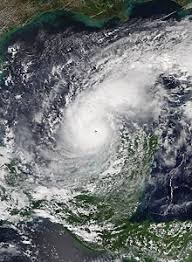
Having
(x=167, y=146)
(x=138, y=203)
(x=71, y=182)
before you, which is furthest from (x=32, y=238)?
(x=167, y=146)

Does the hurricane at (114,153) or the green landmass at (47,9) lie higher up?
the green landmass at (47,9)

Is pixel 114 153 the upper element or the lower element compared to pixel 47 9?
lower

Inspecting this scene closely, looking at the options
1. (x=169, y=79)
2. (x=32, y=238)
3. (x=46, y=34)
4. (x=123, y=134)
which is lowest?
(x=32, y=238)

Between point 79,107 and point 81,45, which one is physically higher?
point 81,45

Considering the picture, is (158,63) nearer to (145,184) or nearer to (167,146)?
(167,146)

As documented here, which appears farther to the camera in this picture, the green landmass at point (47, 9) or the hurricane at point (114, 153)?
the green landmass at point (47, 9)

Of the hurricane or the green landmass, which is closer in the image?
the hurricane

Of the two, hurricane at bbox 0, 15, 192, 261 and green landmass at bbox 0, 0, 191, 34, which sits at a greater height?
green landmass at bbox 0, 0, 191, 34

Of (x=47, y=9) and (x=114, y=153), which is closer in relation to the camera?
(x=114, y=153)
